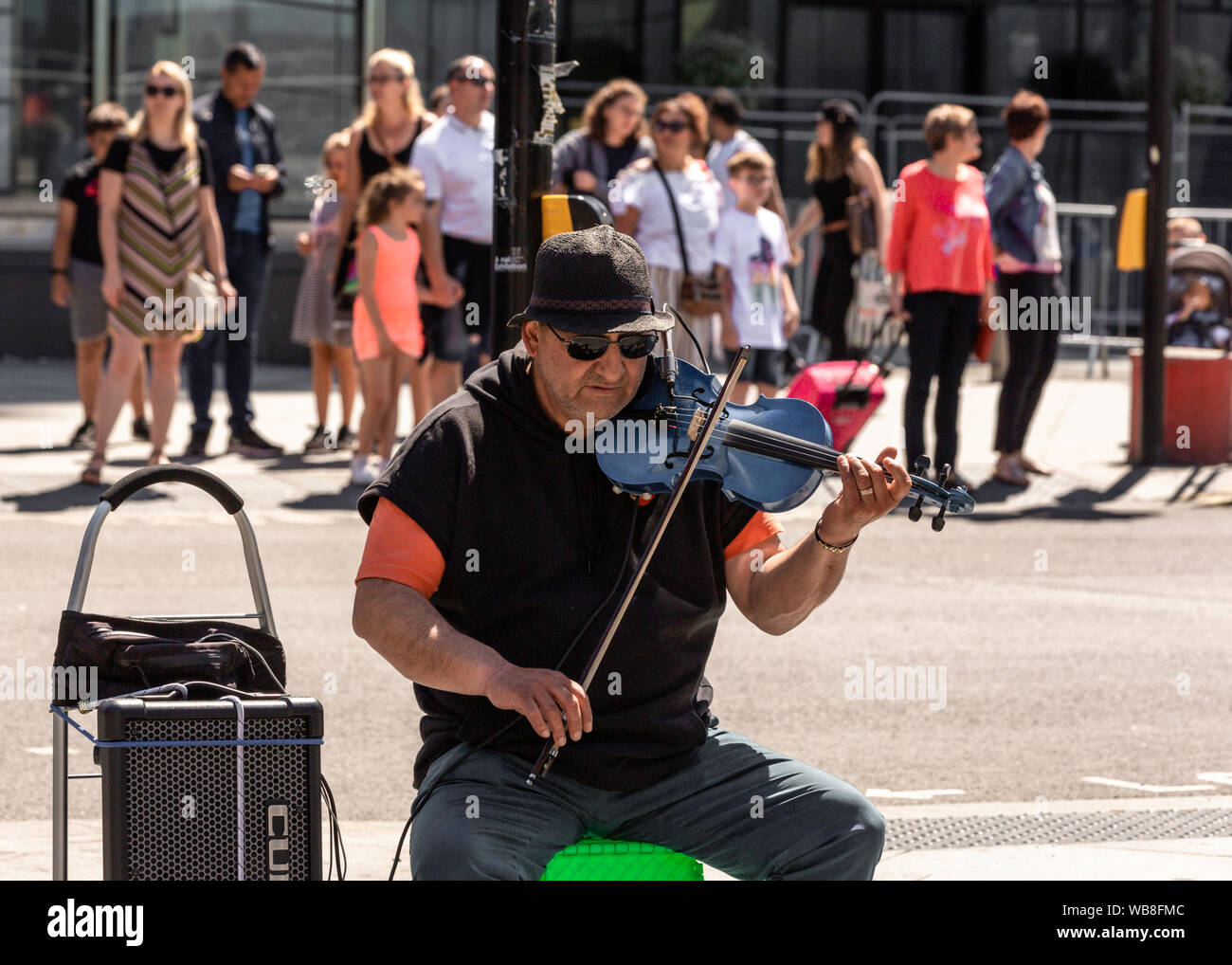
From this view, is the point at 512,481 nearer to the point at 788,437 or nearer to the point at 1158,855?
the point at 788,437

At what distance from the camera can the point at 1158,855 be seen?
4.96 meters

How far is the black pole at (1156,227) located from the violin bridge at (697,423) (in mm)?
8830

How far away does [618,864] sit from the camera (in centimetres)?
352

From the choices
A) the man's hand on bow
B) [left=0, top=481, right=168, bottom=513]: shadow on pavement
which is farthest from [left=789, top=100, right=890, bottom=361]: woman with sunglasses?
the man's hand on bow

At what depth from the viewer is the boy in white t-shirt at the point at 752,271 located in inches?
446

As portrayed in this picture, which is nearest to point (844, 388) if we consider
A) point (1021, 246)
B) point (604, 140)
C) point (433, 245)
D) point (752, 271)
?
point (752, 271)

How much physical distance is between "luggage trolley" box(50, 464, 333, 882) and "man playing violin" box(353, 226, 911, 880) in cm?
22

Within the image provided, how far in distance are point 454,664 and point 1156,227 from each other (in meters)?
9.47

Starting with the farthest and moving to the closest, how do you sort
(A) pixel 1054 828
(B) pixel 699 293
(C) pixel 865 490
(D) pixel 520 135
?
(B) pixel 699 293 < (D) pixel 520 135 < (A) pixel 1054 828 < (C) pixel 865 490

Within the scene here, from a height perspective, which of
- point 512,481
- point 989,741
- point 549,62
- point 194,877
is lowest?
point 989,741

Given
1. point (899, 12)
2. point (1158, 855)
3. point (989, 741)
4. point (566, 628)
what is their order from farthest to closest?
point (899, 12) → point (989, 741) → point (1158, 855) → point (566, 628)

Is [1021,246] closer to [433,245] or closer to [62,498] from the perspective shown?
[433,245]
